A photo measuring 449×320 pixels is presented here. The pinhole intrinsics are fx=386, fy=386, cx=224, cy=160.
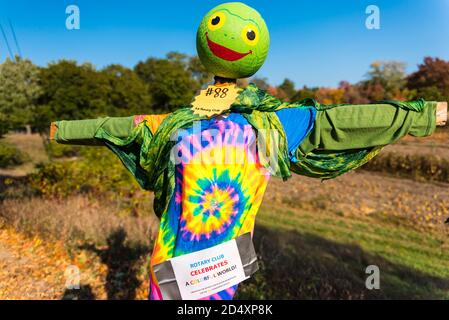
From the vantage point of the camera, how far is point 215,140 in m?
2.14

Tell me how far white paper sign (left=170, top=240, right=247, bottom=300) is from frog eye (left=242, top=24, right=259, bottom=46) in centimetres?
113

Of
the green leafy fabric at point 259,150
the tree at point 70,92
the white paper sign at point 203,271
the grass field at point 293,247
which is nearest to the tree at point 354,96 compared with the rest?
the grass field at point 293,247

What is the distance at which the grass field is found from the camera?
189 inches

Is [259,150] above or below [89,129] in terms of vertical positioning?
below

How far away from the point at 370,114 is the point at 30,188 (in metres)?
6.51

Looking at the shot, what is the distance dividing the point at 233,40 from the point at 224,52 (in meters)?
0.09

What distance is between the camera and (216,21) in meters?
2.17

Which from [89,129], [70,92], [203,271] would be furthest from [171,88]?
[203,271]

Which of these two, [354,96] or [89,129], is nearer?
[89,129]

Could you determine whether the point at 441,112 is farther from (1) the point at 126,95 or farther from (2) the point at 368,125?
(1) the point at 126,95

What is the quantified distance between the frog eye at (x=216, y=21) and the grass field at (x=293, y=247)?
335 cm
